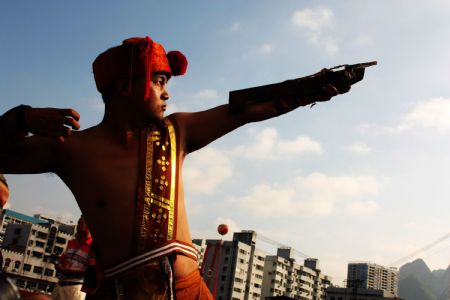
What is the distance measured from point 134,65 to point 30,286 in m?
91.1

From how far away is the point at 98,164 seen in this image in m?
2.76

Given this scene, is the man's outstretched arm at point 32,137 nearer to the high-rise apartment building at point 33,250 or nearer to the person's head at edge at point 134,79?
the person's head at edge at point 134,79

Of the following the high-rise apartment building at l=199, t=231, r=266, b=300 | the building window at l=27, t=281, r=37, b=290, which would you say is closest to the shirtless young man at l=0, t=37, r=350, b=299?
the building window at l=27, t=281, r=37, b=290

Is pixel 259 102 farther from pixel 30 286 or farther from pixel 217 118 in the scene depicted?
pixel 30 286

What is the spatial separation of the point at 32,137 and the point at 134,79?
72cm

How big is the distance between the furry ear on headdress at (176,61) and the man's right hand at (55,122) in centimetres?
108

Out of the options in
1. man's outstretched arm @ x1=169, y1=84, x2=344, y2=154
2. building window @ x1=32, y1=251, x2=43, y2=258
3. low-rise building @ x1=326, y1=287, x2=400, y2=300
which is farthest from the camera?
low-rise building @ x1=326, y1=287, x2=400, y2=300

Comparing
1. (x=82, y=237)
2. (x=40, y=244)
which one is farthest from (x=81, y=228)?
(x=40, y=244)

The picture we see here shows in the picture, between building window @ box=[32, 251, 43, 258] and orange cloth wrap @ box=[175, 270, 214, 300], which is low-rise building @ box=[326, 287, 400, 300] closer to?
building window @ box=[32, 251, 43, 258]

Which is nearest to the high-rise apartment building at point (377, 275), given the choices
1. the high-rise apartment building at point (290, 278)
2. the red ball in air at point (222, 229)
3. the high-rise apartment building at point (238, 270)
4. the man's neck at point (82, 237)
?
the high-rise apartment building at point (290, 278)

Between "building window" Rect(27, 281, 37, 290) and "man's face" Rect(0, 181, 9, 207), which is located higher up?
"man's face" Rect(0, 181, 9, 207)

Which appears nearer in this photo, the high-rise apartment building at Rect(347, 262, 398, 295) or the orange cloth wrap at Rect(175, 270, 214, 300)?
the orange cloth wrap at Rect(175, 270, 214, 300)

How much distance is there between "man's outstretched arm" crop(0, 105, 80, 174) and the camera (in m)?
2.28

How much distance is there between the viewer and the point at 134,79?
2.92 m
